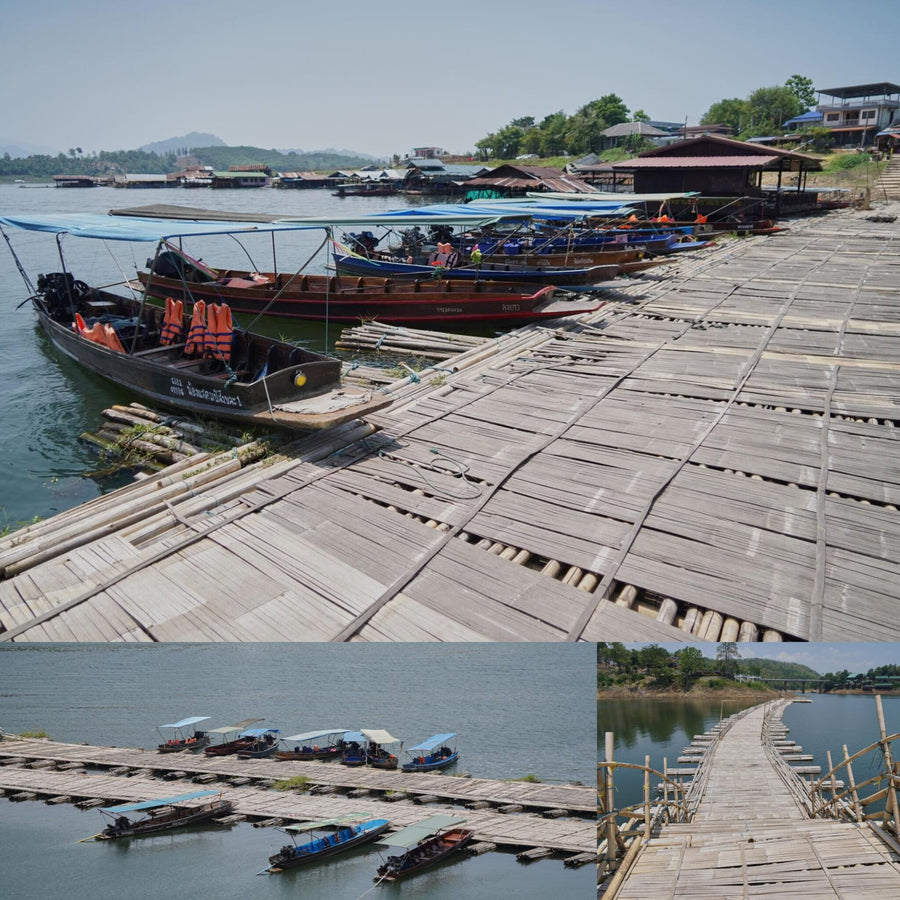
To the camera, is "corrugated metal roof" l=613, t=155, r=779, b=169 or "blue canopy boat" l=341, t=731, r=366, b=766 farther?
"corrugated metal roof" l=613, t=155, r=779, b=169

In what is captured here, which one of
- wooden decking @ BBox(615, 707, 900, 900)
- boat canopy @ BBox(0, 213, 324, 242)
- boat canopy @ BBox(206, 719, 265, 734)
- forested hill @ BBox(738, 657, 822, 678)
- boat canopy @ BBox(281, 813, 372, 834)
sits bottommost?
boat canopy @ BBox(206, 719, 265, 734)

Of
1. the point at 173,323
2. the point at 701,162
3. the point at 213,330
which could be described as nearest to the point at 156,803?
the point at 173,323

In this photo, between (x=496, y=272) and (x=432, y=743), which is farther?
(x=496, y=272)

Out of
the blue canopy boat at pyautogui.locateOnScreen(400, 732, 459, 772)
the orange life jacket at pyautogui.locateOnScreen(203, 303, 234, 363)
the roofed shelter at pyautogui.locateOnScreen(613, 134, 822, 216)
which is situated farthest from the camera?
the roofed shelter at pyautogui.locateOnScreen(613, 134, 822, 216)

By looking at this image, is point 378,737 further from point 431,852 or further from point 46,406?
point 46,406

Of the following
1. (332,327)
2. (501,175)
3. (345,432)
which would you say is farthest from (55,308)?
(501,175)

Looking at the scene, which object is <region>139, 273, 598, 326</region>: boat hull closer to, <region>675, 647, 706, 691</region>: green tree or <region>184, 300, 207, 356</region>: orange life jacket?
<region>184, 300, 207, 356</region>: orange life jacket

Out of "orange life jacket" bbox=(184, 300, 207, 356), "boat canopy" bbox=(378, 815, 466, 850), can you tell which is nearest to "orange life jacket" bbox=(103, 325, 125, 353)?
"orange life jacket" bbox=(184, 300, 207, 356)

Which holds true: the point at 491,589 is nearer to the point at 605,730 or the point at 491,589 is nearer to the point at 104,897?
the point at 605,730
